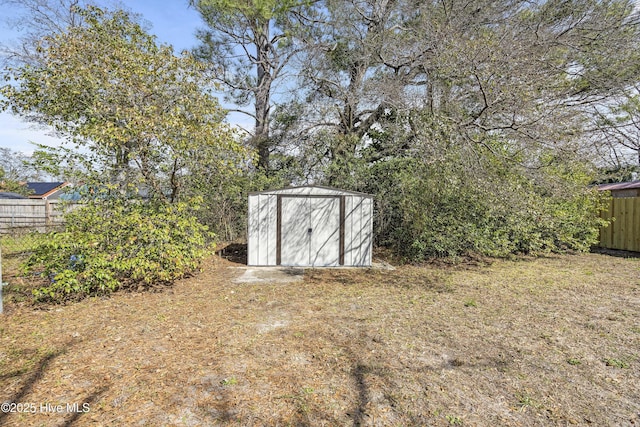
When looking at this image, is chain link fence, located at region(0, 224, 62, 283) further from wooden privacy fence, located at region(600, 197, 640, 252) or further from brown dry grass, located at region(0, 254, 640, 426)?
wooden privacy fence, located at region(600, 197, 640, 252)

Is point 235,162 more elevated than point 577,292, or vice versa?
point 235,162

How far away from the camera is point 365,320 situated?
13.1ft

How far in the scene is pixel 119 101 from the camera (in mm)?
5176

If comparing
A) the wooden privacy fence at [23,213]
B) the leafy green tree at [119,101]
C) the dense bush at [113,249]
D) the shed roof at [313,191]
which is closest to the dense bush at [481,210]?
the shed roof at [313,191]

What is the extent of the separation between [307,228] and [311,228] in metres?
0.09

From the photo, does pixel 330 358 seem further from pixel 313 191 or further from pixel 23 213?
pixel 23 213

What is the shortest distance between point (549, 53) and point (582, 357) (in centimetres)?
764

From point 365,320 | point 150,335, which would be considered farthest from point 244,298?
point 365,320

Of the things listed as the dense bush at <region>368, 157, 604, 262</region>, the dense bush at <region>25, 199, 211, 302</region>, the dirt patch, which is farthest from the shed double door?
the dense bush at <region>25, 199, 211, 302</region>

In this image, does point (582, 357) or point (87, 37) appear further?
point (87, 37)

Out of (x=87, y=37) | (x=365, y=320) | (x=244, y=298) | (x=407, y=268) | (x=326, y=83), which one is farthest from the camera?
(x=326, y=83)

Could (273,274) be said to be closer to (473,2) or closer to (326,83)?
(326,83)

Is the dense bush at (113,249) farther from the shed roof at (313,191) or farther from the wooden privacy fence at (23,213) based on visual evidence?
the wooden privacy fence at (23,213)

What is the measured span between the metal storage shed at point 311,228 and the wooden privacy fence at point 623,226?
7.15 m
